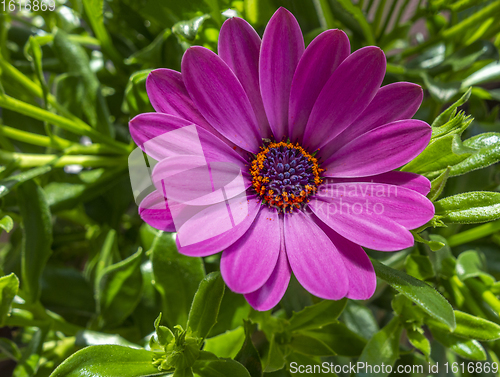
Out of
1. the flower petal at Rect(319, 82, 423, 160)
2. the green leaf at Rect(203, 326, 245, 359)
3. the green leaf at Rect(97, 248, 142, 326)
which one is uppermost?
the flower petal at Rect(319, 82, 423, 160)

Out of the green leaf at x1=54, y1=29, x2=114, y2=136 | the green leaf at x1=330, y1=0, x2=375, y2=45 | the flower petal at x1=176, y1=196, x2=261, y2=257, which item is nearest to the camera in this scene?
the flower petal at x1=176, y1=196, x2=261, y2=257

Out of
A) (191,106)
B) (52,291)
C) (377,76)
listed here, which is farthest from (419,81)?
(52,291)

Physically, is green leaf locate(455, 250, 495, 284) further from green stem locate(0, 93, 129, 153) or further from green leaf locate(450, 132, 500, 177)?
green stem locate(0, 93, 129, 153)

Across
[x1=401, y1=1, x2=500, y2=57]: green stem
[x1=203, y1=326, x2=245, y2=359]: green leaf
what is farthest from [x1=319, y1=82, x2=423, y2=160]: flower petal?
[x1=401, y1=1, x2=500, y2=57]: green stem

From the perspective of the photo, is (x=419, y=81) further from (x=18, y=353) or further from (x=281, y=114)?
(x=18, y=353)

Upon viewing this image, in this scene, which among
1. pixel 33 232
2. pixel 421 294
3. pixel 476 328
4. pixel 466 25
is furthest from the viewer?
pixel 466 25

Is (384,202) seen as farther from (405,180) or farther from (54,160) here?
(54,160)

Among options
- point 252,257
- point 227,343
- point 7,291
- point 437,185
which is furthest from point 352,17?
point 7,291
